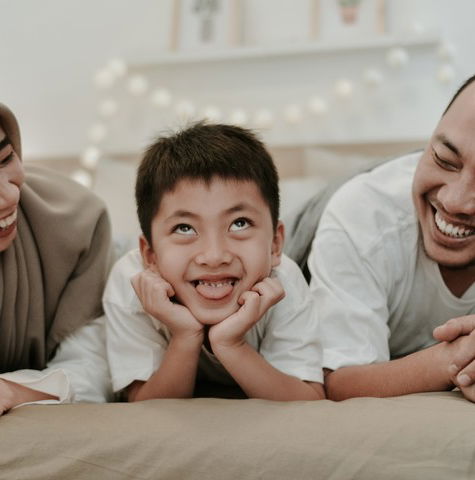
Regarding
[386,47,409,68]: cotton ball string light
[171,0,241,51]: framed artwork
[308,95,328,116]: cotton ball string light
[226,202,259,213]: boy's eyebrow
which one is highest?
[171,0,241,51]: framed artwork

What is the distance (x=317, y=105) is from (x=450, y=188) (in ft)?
5.49

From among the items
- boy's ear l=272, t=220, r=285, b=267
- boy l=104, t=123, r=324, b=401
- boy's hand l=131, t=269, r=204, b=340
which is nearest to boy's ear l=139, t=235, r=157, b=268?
boy l=104, t=123, r=324, b=401

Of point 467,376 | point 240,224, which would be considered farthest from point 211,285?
point 467,376

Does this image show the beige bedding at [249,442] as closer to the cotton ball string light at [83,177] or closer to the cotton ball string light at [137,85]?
→ the cotton ball string light at [83,177]

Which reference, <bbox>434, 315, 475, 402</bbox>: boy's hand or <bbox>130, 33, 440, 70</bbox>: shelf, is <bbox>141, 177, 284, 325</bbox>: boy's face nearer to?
<bbox>434, 315, 475, 402</bbox>: boy's hand

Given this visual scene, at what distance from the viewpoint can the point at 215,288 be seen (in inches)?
47.9

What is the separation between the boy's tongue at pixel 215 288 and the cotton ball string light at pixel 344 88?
1.82 m

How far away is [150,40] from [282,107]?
26.7 inches

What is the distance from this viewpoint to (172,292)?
1237 mm

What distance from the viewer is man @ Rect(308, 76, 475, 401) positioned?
4.04 feet

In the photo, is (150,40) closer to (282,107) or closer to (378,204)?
(282,107)

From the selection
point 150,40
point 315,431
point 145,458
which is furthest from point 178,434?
point 150,40

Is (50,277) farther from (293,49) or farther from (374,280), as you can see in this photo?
(293,49)

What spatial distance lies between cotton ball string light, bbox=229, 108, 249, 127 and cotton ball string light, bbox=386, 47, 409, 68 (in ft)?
1.98
